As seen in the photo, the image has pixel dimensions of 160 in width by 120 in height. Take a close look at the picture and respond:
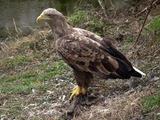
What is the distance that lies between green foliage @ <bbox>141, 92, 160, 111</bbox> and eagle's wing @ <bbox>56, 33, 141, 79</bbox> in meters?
0.63

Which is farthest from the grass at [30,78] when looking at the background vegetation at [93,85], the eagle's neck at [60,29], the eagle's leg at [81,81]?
the eagle's neck at [60,29]

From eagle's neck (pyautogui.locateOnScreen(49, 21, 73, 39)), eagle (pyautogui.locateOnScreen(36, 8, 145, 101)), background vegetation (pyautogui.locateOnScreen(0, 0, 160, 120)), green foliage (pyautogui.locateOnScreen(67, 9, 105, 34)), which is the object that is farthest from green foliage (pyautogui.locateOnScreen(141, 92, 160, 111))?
green foliage (pyautogui.locateOnScreen(67, 9, 105, 34))

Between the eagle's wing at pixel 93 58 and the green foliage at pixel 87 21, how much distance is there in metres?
4.20

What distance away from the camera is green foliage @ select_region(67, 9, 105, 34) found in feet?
33.8

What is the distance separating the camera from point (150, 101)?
5.39 metres

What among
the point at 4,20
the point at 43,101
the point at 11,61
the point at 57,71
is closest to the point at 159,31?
the point at 57,71

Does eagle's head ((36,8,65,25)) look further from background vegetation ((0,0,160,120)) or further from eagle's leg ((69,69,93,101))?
background vegetation ((0,0,160,120))

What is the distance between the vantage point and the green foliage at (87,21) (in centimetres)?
1031

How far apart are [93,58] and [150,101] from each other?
0.99 m

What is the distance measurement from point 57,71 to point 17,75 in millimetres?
1054

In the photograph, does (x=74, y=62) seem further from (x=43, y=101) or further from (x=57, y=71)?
(x=57, y=71)

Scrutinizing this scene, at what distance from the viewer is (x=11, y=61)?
973 centimetres

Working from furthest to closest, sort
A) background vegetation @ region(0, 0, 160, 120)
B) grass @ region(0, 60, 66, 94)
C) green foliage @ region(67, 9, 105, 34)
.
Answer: green foliage @ region(67, 9, 105, 34), grass @ region(0, 60, 66, 94), background vegetation @ region(0, 0, 160, 120)

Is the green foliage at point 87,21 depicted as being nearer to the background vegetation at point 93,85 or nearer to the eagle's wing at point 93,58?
the background vegetation at point 93,85
